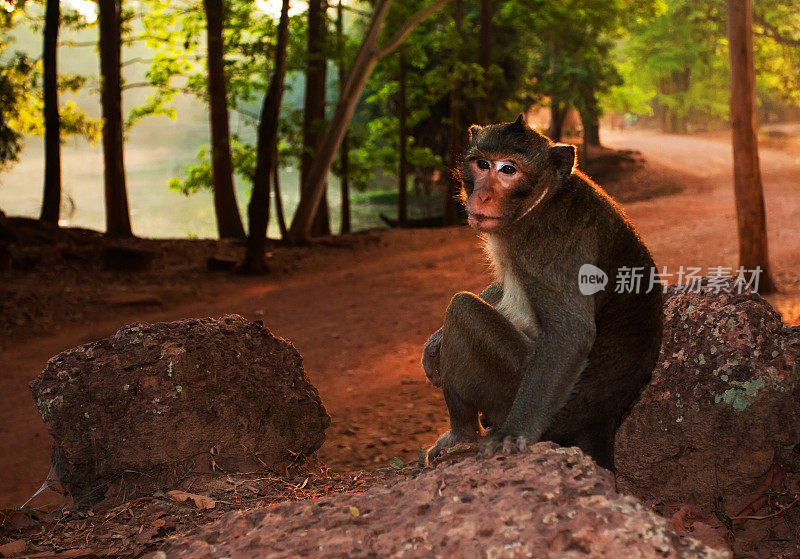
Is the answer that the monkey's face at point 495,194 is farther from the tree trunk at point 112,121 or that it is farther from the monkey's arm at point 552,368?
the tree trunk at point 112,121

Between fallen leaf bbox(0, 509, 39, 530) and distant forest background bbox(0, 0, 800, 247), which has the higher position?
distant forest background bbox(0, 0, 800, 247)

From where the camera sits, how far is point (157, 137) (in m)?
94.4

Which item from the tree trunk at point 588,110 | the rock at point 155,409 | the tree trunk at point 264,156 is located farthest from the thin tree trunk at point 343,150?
the rock at point 155,409

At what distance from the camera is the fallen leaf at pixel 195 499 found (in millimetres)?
4203

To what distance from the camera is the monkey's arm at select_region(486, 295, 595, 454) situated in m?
3.58

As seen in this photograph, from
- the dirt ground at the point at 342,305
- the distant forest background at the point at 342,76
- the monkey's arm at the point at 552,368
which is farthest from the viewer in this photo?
the distant forest background at the point at 342,76

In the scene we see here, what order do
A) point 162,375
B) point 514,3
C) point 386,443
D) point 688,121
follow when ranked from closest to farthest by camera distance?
point 162,375 < point 386,443 < point 514,3 < point 688,121

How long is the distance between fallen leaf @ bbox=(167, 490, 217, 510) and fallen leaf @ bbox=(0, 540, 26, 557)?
0.84m

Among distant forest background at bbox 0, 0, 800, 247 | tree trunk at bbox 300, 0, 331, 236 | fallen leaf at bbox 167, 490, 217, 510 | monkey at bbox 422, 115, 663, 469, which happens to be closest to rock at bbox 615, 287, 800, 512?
monkey at bbox 422, 115, 663, 469

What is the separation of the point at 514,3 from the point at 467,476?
2372 cm

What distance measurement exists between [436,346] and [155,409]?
6.43 feet

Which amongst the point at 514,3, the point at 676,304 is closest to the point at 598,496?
the point at 676,304

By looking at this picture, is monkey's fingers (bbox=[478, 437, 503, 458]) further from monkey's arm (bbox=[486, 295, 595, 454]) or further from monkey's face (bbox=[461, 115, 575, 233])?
monkey's face (bbox=[461, 115, 575, 233])

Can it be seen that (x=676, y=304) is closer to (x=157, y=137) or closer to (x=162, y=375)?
(x=162, y=375)
